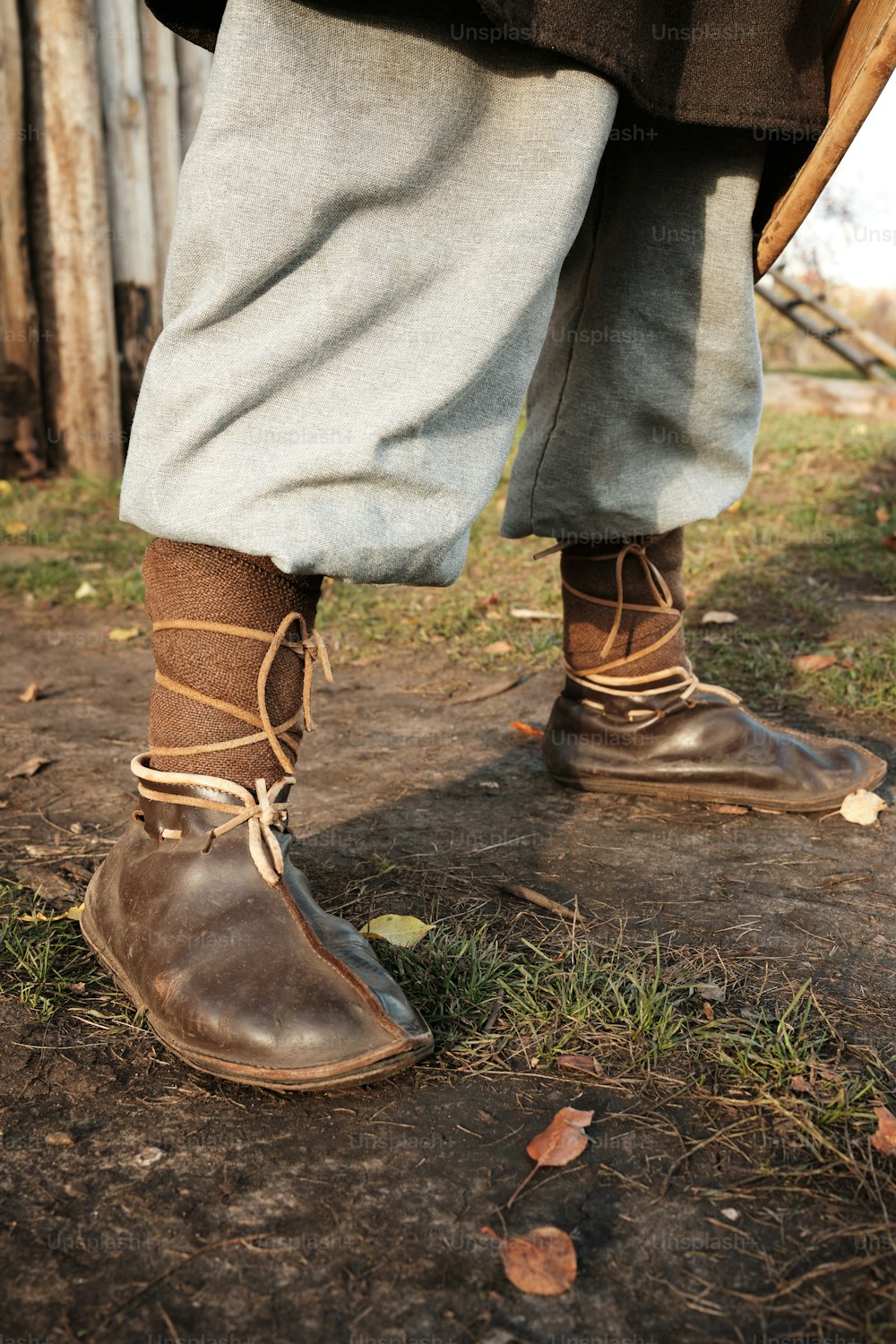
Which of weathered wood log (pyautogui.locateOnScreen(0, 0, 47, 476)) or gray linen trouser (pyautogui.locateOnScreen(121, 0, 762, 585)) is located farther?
weathered wood log (pyautogui.locateOnScreen(0, 0, 47, 476))

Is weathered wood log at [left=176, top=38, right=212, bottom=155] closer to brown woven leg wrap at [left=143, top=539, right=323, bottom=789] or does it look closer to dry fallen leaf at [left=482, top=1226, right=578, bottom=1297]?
brown woven leg wrap at [left=143, top=539, right=323, bottom=789]

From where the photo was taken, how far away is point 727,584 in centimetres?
324

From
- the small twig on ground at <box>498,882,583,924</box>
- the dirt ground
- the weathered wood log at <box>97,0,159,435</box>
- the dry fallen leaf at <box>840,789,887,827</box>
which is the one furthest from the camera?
the weathered wood log at <box>97,0,159,435</box>

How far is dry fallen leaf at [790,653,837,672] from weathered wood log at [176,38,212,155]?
3.69 m

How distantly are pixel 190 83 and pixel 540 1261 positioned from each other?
514cm

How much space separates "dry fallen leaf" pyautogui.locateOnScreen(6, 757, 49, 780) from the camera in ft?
6.43

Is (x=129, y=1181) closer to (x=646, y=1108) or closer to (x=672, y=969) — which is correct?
(x=646, y=1108)

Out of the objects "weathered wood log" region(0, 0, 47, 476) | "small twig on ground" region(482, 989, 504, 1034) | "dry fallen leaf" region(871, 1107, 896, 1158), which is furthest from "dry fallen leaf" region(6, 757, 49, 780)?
"weathered wood log" region(0, 0, 47, 476)

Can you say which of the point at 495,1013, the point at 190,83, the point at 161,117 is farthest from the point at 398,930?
the point at 190,83

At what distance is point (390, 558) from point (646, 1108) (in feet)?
1.96

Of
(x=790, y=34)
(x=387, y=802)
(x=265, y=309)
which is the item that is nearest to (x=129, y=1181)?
(x=265, y=309)

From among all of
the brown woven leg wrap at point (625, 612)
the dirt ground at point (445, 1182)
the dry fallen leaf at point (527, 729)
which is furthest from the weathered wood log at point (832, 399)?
the dirt ground at point (445, 1182)

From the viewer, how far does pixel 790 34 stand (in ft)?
4.43

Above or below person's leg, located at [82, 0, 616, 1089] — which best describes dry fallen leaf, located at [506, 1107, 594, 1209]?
below
